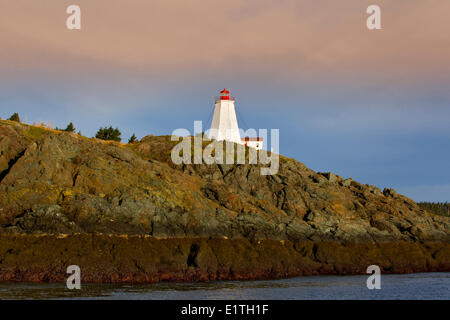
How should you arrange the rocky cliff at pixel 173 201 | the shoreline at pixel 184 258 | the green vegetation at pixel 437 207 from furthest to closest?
the green vegetation at pixel 437 207 → the rocky cliff at pixel 173 201 → the shoreline at pixel 184 258

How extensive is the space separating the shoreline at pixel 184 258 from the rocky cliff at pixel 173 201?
1.84 metres

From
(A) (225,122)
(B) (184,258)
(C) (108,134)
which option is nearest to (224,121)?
(A) (225,122)

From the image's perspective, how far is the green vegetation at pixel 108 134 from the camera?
72.6 m

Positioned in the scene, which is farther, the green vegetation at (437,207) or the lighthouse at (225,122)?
the green vegetation at (437,207)

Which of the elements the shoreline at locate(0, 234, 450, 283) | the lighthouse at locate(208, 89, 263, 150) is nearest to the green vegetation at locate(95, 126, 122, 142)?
the lighthouse at locate(208, 89, 263, 150)

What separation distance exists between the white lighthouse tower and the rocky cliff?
54.2ft

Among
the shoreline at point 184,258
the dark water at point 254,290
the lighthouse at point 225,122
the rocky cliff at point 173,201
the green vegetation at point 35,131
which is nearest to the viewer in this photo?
the dark water at point 254,290

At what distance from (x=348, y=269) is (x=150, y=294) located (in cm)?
1856

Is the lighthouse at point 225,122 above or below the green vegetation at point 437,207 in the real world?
above

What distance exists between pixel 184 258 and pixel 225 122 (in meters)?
38.8

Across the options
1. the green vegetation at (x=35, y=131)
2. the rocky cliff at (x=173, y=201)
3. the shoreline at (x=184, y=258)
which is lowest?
the shoreline at (x=184, y=258)

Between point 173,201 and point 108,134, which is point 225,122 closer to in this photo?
point 108,134

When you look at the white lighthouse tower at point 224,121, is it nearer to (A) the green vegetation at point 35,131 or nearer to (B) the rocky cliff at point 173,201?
(B) the rocky cliff at point 173,201

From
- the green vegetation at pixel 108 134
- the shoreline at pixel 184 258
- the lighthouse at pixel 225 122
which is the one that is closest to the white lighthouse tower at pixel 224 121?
the lighthouse at pixel 225 122
